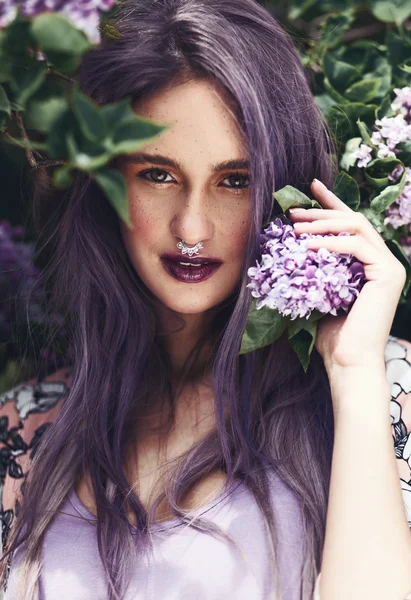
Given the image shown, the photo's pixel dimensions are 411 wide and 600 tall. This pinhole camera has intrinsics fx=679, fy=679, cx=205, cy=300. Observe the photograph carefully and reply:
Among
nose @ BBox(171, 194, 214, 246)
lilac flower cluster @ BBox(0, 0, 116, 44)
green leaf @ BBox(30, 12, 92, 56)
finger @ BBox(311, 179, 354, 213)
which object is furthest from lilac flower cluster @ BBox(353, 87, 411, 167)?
green leaf @ BBox(30, 12, 92, 56)

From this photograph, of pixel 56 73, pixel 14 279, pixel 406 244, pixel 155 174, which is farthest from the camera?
pixel 14 279

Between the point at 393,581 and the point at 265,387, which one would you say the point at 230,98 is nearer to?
the point at 265,387

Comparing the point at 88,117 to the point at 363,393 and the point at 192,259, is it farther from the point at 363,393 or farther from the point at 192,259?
the point at 363,393

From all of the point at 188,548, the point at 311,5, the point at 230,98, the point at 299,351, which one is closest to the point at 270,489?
the point at 188,548

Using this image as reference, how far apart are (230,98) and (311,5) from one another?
0.65m

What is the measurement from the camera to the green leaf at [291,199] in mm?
1287

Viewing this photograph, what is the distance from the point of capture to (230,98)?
1.29 meters

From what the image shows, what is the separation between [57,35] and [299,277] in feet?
1.75

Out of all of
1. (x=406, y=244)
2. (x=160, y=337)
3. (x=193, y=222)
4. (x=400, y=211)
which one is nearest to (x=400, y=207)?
(x=400, y=211)

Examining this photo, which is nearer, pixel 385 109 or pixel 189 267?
pixel 189 267

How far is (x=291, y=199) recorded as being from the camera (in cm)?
131

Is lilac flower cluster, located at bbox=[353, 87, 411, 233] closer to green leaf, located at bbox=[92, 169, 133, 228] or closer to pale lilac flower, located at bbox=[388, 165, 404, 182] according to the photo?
pale lilac flower, located at bbox=[388, 165, 404, 182]

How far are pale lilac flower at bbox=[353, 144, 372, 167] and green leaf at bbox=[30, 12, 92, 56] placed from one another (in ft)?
2.45

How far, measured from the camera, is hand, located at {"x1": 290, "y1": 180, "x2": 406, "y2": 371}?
124cm
